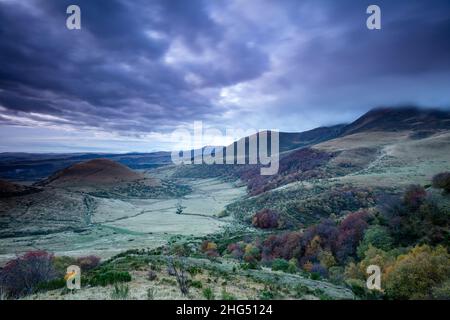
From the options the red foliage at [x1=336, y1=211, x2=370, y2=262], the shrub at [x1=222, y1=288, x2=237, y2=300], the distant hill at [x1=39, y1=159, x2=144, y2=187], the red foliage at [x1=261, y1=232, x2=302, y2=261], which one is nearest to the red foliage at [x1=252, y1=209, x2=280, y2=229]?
the red foliage at [x1=261, y1=232, x2=302, y2=261]

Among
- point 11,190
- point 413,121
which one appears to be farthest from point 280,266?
point 413,121

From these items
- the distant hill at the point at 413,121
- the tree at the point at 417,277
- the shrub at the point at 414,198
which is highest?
the distant hill at the point at 413,121

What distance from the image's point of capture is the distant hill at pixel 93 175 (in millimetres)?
105875

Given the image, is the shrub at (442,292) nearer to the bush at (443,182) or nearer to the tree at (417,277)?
the tree at (417,277)

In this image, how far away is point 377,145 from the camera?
121m

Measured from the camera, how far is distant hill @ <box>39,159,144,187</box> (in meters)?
106

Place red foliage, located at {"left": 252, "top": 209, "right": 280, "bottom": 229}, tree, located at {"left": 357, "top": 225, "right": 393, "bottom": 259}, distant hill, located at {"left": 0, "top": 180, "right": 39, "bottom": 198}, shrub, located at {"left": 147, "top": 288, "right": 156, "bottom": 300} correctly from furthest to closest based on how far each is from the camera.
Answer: distant hill, located at {"left": 0, "top": 180, "right": 39, "bottom": 198} → red foliage, located at {"left": 252, "top": 209, "right": 280, "bottom": 229} → tree, located at {"left": 357, "top": 225, "right": 393, "bottom": 259} → shrub, located at {"left": 147, "top": 288, "right": 156, "bottom": 300}

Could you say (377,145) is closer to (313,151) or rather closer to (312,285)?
(313,151)

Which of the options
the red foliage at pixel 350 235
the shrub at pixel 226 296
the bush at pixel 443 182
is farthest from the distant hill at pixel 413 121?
the shrub at pixel 226 296

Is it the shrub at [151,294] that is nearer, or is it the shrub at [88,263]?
the shrub at [151,294]

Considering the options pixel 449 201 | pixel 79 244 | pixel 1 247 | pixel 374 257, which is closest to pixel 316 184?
pixel 449 201

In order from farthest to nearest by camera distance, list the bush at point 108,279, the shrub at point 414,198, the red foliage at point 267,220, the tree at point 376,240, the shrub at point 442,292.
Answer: the red foliage at point 267,220 → the shrub at point 414,198 → the tree at point 376,240 → the shrub at point 442,292 → the bush at point 108,279

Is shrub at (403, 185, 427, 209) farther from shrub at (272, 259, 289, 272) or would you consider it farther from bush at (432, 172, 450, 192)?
shrub at (272, 259, 289, 272)

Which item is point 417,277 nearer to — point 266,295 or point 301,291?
point 301,291
